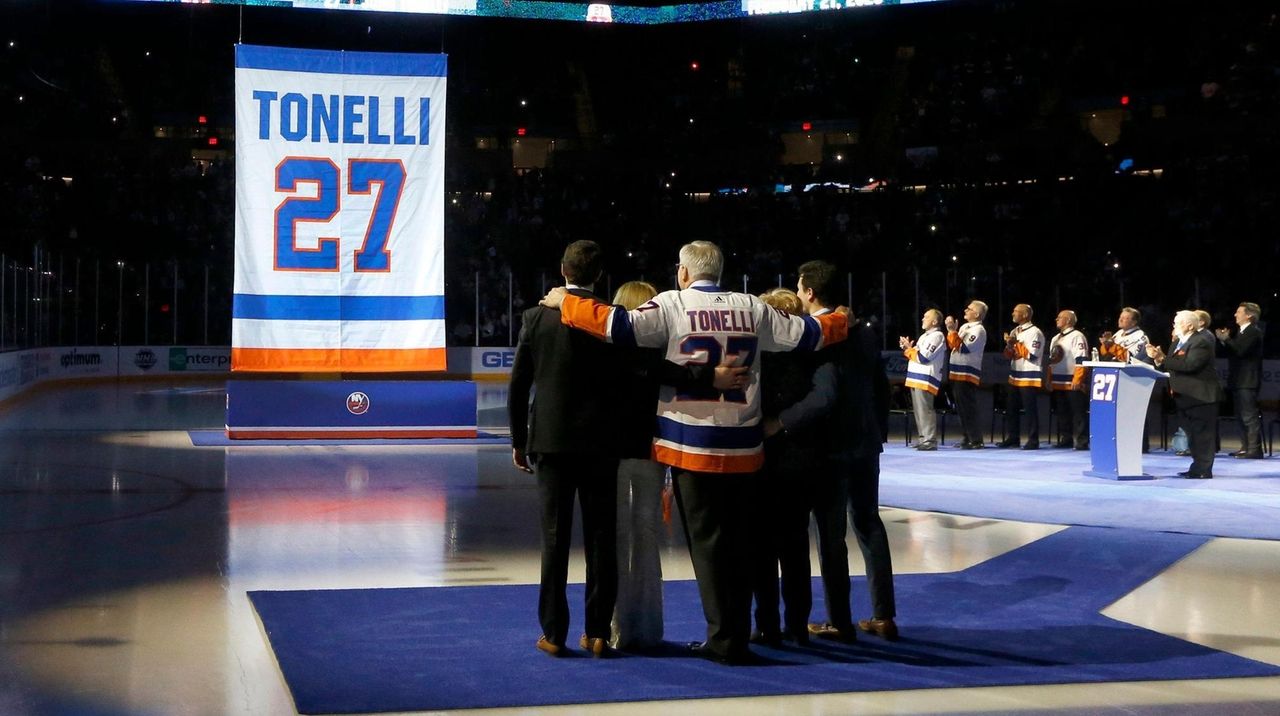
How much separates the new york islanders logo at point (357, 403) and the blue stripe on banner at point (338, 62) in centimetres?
387

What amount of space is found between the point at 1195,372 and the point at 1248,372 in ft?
8.88

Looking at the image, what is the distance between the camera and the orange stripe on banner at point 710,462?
534cm

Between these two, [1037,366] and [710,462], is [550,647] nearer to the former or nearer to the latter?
[710,462]

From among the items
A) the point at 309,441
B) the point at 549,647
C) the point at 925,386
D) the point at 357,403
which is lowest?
the point at 309,441

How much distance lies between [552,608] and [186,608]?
6.90ft

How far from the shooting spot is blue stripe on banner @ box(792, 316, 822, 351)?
5605 mm

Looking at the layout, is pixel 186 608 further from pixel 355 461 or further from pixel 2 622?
pixel 355 461

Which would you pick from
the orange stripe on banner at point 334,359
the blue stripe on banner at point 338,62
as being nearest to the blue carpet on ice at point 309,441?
the orange stripe on banner at point 334,359

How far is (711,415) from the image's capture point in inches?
211

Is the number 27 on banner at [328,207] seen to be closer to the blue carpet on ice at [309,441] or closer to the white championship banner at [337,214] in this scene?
the white championship banner at [337,214]

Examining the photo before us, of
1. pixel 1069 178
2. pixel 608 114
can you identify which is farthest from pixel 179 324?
pixel 1069 178

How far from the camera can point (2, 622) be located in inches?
242

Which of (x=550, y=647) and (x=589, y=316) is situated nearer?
(x=589, y=316)

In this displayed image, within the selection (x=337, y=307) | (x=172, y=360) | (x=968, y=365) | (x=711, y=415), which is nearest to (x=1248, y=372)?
(x=968, y=365)
